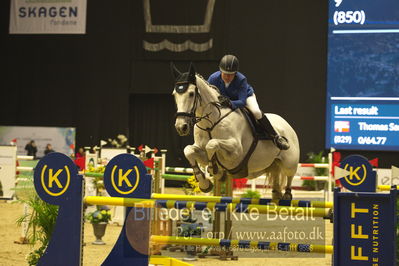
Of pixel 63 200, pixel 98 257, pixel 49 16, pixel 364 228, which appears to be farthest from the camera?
pixel 49 16

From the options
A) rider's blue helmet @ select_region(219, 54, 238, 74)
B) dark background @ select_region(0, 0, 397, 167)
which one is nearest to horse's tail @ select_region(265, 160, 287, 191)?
rider's blue helmet @ select_region(219, 54, 238, 74)

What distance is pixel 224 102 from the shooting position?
4633mm

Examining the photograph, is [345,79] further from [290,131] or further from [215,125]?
[215,125]

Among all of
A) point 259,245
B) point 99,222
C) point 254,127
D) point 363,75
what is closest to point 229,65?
point 254,127

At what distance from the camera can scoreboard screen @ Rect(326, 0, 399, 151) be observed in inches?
504

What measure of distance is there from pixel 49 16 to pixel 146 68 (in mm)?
2553

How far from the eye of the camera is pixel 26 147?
49.6ft

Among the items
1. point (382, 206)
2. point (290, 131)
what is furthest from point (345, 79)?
point (382, 206)

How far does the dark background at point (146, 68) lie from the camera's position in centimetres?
1437

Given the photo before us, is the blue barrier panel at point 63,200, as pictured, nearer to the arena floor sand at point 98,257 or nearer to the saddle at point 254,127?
the saddle at point 254,127

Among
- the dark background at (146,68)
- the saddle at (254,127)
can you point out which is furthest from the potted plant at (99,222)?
the dark background at (146,68)

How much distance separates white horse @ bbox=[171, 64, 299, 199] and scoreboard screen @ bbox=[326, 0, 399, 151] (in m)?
8.34

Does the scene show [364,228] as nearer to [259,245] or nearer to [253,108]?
[259,245]

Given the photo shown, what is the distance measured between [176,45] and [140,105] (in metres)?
1.84
